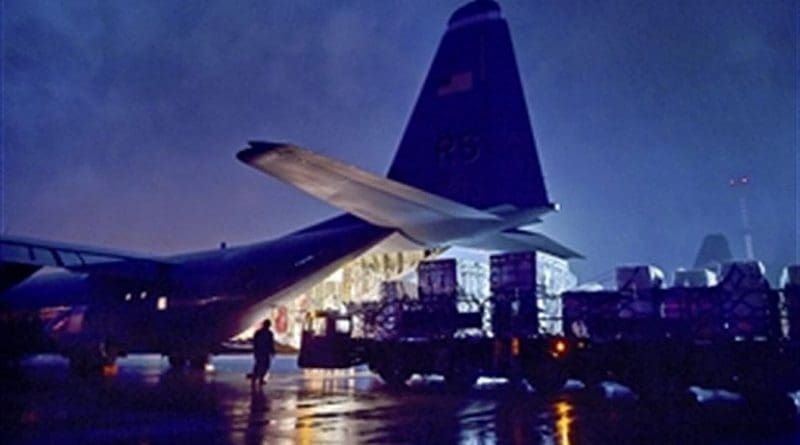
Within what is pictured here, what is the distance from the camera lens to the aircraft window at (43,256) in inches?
999

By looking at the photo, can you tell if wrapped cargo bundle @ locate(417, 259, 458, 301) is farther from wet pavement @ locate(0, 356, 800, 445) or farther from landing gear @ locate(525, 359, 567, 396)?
landing gear @ locate(525, 359, 567, 396)

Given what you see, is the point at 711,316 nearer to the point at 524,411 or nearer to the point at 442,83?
the point at 524,411

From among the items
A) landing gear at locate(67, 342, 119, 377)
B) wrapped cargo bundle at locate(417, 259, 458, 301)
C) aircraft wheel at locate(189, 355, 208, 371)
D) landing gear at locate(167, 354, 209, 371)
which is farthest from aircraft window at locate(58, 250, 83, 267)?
wrapped cargo bundle at locate(417, 259, 458, 301)

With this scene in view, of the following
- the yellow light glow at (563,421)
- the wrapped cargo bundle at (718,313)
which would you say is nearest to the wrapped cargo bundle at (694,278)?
the wrapped cargo bundle at (718,313)

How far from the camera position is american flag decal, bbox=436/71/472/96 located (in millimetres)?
24109

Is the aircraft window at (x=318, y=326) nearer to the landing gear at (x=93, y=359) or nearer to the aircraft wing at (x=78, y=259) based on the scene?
the aircraft wing at (x=78, y=259)

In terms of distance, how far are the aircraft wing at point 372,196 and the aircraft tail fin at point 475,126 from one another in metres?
1.75

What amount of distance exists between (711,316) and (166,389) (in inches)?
591

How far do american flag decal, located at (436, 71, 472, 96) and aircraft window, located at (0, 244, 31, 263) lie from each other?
1588 centimetres

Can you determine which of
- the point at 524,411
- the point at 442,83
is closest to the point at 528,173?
the point at 442,83

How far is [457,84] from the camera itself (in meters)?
24.5

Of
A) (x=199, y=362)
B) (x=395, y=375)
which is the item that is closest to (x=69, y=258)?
(x=199, y=362)

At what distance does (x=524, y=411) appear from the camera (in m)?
14.0

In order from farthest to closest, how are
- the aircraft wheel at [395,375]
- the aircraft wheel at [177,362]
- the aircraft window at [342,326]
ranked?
the aircraft wheel at [177,362], the aircraft window at [342,326], the aircraft wheel at [395,375]
